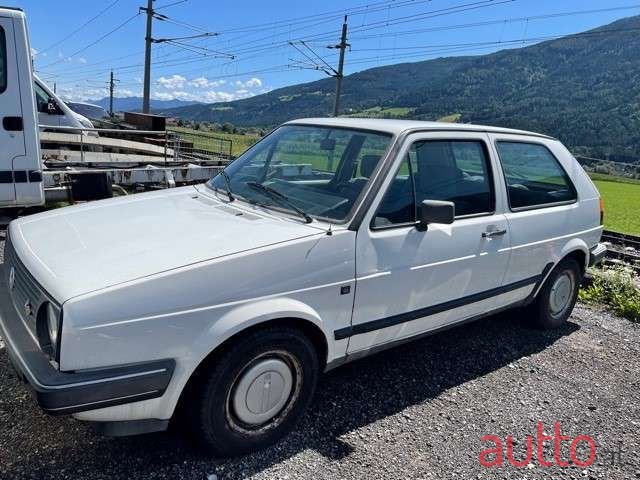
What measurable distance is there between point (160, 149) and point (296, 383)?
424 inches

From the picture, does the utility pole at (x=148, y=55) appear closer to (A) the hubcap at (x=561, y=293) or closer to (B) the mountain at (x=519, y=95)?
(A) the hubcap at (x=561, y=293)

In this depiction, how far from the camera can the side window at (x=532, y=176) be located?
13.0 ft

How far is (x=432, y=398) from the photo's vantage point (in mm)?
3465

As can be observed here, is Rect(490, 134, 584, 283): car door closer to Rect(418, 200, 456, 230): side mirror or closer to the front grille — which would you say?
Rect(418, 200, 456, 230): side mirror

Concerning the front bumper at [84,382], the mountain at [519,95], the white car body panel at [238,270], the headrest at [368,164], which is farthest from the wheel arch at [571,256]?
the mountain at [519,95]

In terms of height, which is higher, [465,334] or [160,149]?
[160,149]

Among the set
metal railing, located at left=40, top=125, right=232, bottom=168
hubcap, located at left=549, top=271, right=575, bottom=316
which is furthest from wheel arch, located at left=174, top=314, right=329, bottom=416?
metal railing, located at left=40, top=125, right=232, bottom=168

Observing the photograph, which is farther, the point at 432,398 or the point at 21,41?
the point at 21,41

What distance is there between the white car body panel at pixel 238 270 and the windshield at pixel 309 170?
0.11m

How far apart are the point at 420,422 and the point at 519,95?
467 feet

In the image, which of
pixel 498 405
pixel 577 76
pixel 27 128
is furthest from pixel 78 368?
pixel 577 76

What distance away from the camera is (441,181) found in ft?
11.4

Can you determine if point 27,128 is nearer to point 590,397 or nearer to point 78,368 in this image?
point 78,368

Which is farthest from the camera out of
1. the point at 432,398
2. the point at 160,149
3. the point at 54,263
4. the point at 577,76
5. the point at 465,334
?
the point at 577,76
